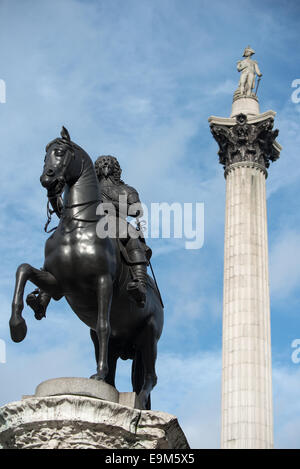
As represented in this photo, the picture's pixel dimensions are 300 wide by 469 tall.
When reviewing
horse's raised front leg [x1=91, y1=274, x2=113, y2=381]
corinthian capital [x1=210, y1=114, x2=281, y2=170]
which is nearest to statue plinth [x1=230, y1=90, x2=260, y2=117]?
corinthian capital [x1=210, y1=114, x2=281, y2=170]

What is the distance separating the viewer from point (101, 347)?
8.86 meters

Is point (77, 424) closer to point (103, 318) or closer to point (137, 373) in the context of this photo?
point (103, 318)

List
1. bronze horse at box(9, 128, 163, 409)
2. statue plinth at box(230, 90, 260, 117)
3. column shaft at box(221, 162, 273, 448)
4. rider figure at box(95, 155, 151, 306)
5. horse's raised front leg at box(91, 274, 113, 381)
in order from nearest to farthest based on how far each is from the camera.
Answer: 1. horse's raised front leg at box(91, 274, 113, 381)
2. bronze horse at box(9, 128, 163, 409)
3. rider figure at box(95, 155, 151, 306)
4. column shaft at box(221, 162, 273, 448)
5. statue plinth at box(230, 90, 260, 117)

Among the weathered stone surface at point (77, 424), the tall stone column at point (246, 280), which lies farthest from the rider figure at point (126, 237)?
the tall stone column at point (246, 280)

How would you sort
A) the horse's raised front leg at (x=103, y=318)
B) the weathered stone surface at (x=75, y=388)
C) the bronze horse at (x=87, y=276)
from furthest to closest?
1. the bronze horse at (x=87, y=276)
2. the horse's raised front leg at (x=103, y=318)
3. the weathered stone surface at (x=75, y=388)

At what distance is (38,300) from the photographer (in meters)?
9.41

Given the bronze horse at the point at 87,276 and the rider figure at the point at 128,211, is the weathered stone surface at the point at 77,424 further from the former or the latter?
the rider figure at the point at 128,211

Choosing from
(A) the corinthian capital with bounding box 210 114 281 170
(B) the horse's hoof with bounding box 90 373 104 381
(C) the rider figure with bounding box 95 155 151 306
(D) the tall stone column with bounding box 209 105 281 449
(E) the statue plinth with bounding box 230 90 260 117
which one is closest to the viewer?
(B) the horse's hoof with bounding box 90 373 104 381

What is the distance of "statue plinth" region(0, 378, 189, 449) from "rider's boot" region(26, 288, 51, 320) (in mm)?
1357

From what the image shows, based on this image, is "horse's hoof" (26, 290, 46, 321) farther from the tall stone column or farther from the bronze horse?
the tall stone column

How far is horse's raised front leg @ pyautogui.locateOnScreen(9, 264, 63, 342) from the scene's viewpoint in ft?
29.1

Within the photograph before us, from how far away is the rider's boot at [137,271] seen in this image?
30.5 feet

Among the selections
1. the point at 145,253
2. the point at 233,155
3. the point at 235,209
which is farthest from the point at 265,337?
the point at 145,253

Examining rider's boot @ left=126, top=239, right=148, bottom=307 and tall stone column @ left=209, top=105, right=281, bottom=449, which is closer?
rider's boot @ left=126, top=239, right=148, bottom=307
